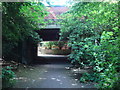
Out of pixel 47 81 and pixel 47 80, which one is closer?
pixel 47 81

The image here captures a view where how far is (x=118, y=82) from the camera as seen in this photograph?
342 centimetres

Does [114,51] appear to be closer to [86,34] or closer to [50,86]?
[50,86]

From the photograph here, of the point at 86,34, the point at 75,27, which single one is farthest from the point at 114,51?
the point at 75,27

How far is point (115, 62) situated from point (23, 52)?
382 inches

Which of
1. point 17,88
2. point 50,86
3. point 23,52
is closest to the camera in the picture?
point 17,88

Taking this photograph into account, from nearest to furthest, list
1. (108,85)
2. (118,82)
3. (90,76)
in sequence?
(118,82) → (108,85) → (90,76)

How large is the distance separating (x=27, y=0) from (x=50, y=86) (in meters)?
3.48

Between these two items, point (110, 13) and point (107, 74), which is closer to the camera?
point (107, 74)

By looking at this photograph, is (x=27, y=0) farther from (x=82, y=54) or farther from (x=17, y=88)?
(x=82, y=54)

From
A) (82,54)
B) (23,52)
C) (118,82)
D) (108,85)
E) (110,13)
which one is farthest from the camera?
(23,52)

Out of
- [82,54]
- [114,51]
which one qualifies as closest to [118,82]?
[114,51]

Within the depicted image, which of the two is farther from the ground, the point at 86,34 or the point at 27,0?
the point at 27,0

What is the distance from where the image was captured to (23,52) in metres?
12.0

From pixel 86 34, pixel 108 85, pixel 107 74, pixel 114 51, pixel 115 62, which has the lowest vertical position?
pixel 108 85
